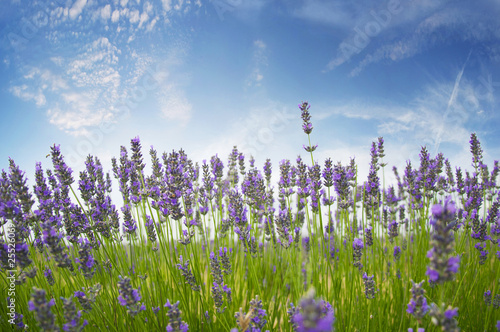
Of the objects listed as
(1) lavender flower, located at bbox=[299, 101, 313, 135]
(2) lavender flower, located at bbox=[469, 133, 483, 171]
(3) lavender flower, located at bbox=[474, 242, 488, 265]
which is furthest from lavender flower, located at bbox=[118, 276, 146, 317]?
(2) lavender flower, located at bbox=[469, 133, 483, 171]

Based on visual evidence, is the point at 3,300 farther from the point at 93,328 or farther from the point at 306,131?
the point at 306,131

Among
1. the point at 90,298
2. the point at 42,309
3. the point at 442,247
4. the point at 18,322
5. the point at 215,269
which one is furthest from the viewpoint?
the point at 18,322

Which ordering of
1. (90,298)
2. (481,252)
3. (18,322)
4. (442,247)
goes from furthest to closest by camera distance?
(481,252) < (18,322) < (90,298) < (442,247)

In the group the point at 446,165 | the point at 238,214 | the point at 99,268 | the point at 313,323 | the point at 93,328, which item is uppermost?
the point at 446,165

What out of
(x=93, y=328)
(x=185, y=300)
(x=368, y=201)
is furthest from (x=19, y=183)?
(x=368, y=201)

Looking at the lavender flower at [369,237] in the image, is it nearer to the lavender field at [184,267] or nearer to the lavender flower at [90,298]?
the lavender field at [184,267]

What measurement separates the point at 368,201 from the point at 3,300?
180 inches

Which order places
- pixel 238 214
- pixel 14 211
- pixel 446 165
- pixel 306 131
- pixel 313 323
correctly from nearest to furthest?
1. pixel 313 323
2. pixel 14 211
3. pixel 238 214
4. pixel 306 131
5. pixel 446 165

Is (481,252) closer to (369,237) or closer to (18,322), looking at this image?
(369,237)

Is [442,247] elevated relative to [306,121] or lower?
lower

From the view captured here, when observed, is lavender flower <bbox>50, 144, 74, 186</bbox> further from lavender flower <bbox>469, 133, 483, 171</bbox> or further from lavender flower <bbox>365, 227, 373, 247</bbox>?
lavender flower <bbox>469, 133, 483, 171</bbox>

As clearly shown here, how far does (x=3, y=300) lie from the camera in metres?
3.11

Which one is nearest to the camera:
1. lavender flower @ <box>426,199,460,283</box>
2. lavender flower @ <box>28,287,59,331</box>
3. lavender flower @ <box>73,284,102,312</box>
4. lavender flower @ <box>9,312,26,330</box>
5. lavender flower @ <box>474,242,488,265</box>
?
lavender flower @ <box>426,199,460,283</box>

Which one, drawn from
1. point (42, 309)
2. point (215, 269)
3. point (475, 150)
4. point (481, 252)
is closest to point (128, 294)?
point (42, 309)
